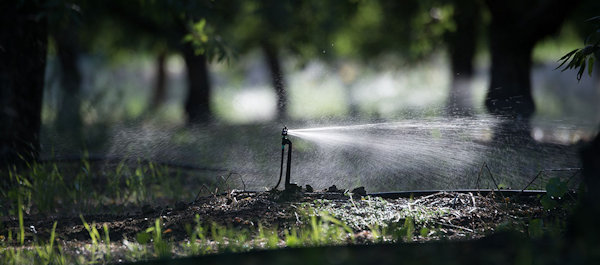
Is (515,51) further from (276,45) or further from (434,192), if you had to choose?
(276,45)

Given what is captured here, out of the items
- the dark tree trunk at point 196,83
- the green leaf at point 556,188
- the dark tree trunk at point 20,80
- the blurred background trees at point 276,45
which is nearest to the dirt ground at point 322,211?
the green leaf at point 556,188

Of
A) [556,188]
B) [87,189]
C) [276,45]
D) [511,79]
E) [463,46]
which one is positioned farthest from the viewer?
[276,45]

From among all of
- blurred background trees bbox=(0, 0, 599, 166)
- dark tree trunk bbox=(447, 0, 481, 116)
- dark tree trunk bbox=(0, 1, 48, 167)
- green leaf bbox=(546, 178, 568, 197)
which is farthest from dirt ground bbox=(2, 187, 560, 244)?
dark tree trunk bbox=(447, 0, 481, 116)

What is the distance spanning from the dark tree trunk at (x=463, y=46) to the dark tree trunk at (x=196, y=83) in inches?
203

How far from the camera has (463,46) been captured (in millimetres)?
Answer: 11352

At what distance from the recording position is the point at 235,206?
13.1 ft

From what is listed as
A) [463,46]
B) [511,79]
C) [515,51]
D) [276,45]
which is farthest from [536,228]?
[276,45]

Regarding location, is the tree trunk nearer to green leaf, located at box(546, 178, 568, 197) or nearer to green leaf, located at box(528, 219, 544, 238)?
green leaf, located at box(546, 178, 568, 197)

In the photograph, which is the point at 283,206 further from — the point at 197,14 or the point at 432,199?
the point at 197,14

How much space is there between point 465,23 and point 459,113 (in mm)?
3164

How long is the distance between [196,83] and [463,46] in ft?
18.5

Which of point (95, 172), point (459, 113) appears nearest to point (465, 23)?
point (459, 113)

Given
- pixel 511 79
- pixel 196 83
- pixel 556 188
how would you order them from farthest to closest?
1. pixel 196 83
2. pixel 511 79
3. pixel 556 188

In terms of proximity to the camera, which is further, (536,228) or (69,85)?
(69,85)
